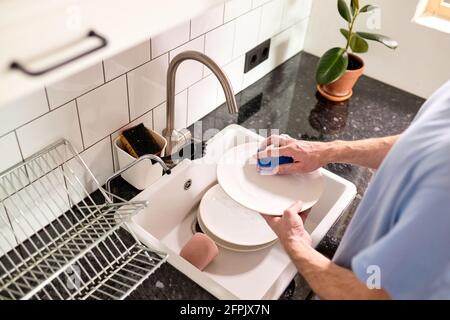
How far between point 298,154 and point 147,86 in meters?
0.40

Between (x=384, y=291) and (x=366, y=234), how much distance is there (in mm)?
97

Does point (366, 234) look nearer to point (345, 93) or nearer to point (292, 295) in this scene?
point (292, 295)

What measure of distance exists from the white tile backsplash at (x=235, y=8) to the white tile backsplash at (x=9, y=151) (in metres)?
0.66

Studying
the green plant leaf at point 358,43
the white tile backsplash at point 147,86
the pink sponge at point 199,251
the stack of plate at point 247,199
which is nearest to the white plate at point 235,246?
the stack of plate at point 247,199

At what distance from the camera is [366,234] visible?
2.55 feet

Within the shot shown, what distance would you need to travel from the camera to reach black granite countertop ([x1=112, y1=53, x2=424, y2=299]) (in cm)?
140

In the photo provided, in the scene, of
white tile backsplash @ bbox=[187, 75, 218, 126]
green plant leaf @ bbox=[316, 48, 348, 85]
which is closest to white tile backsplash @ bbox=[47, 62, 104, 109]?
white tile backsplash @ bbox=[187, 75, 218, 126]

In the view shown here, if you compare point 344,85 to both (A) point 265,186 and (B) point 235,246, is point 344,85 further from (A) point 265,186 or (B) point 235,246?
(B) point 235,246

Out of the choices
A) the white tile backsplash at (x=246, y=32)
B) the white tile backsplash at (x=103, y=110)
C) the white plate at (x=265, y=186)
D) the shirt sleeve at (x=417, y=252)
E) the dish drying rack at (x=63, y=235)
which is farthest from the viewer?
the white tile backsplash at (x=246, y=32)

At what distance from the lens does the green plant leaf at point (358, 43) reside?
4.81ft

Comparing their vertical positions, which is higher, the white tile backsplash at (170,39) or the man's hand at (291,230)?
the white tile backsplash at (170,39)

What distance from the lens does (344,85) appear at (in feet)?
4.96

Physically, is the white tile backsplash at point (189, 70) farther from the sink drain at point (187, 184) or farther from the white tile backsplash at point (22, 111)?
the white tile backsplash at point (22, 111)
